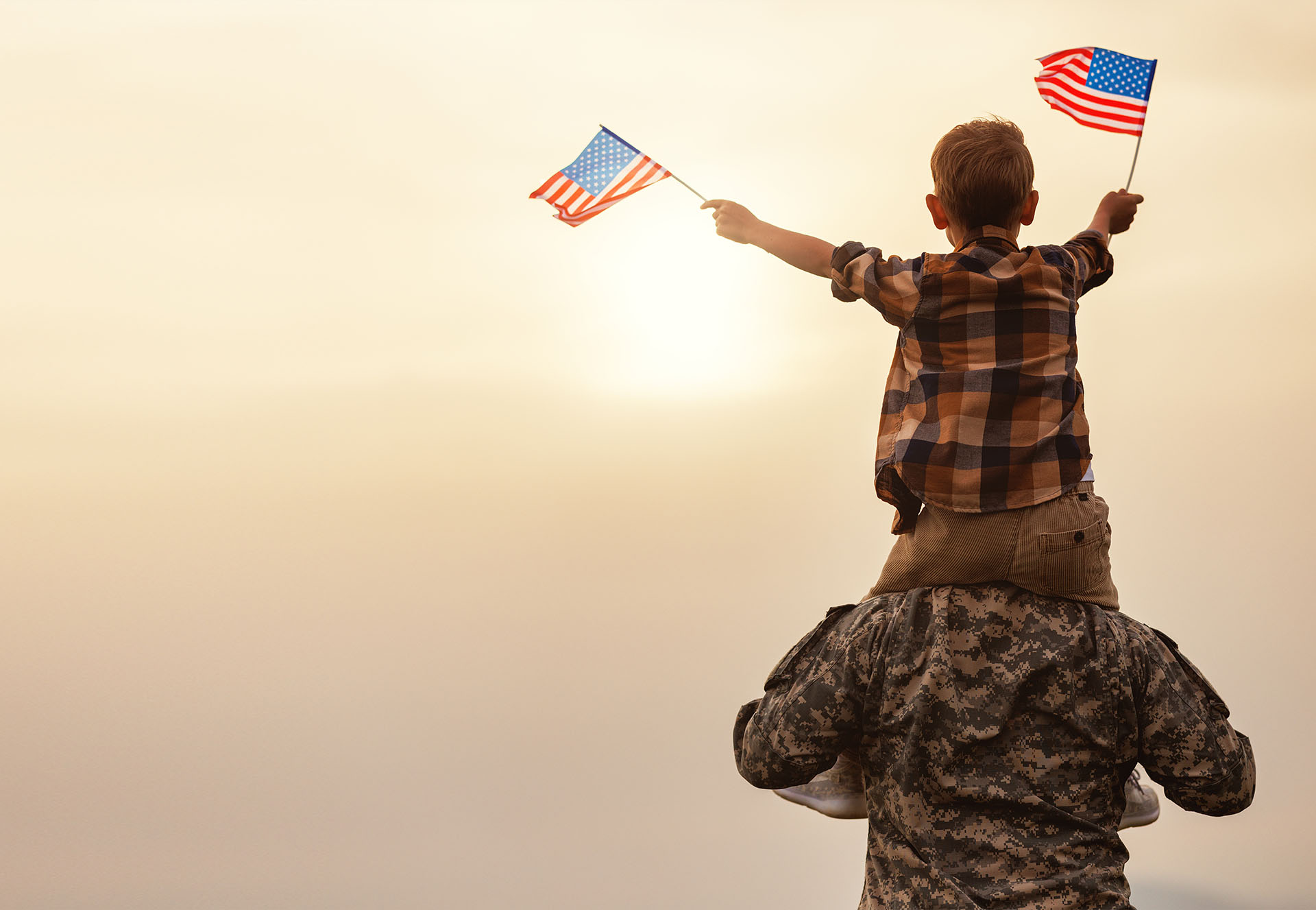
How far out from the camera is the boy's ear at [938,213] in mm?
2576

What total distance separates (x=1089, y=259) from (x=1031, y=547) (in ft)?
2.05

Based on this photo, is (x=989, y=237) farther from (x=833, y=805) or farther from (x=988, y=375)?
(x=833, y=805)

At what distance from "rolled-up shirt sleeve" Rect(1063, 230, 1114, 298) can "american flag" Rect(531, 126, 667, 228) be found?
1.38 meters

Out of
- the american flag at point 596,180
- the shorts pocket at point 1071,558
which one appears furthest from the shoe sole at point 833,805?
the american flag at point 596,180

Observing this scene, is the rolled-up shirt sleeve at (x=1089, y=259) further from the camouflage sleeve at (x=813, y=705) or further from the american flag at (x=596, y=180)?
the american flag at (x=596, y=180)

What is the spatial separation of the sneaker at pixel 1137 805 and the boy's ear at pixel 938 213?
1.22 m

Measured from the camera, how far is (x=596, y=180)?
3.75 metres

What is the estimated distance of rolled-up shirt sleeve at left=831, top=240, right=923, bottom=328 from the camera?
Answer: 247cm

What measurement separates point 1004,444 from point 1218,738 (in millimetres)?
720

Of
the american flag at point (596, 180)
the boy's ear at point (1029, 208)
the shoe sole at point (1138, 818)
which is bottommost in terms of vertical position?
the shoe sole at point (1138, 818)

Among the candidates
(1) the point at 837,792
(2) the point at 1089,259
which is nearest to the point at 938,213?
(2) the point at 1089,259

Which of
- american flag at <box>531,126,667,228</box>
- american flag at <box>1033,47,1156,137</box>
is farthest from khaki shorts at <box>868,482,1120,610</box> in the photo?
american flag at <box>531,126,667,228</box>

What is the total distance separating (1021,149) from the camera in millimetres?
2494

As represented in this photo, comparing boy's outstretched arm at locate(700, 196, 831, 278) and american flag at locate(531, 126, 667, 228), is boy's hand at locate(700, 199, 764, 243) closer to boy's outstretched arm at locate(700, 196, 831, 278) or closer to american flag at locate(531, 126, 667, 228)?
boy's outstretched arm at locate(700, 196, 831, 278)
